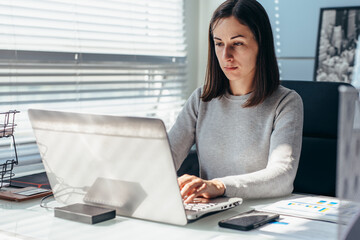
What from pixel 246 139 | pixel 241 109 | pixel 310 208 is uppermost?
pixel 241 109

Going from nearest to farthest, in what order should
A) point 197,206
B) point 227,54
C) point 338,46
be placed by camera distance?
point 197,206, point 227,54, point 338,46

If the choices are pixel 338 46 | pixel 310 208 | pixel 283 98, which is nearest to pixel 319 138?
pixel 283 98

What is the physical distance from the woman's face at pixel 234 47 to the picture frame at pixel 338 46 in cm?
124

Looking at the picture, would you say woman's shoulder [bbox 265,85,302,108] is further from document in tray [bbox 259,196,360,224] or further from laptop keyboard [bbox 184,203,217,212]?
laptop keyboard [bbox 184,203,217,212]

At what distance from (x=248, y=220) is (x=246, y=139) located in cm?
64

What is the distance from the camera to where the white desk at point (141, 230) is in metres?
1.20

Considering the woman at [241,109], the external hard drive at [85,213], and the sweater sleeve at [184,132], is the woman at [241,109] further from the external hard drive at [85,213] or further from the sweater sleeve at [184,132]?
the external hard drive at [85,213]

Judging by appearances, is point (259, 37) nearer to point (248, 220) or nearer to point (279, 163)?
Answer: point (279, 163)

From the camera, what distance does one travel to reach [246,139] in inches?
74.6

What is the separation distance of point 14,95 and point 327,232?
5.30 ft

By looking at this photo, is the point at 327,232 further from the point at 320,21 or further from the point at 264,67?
the point at 320,21

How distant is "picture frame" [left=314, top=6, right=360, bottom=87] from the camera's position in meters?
2.92

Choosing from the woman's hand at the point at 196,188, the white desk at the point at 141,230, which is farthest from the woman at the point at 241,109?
the white desk at the point at 141,230

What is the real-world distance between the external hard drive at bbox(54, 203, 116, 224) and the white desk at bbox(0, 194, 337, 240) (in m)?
0.02
